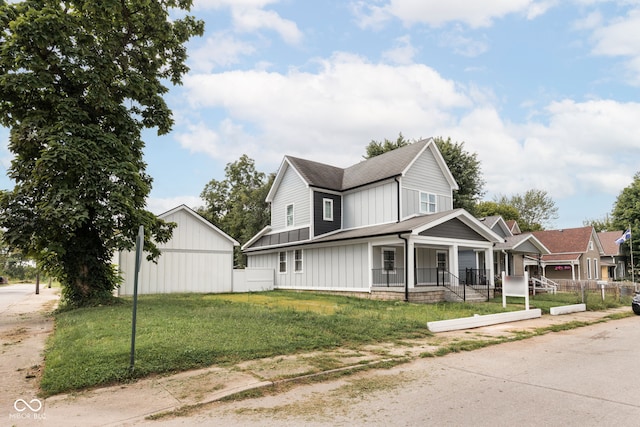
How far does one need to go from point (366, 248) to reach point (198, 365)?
47.4ft

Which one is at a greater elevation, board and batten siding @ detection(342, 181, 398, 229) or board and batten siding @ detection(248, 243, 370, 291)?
board and batten siding @ detection(342, 181, 398, 229)

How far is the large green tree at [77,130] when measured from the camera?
13.9m

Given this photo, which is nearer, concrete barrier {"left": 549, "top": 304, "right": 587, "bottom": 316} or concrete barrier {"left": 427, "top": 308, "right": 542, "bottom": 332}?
concrete barrier {"left": 427, "top": 308, "right": 542, "bottom": 332}

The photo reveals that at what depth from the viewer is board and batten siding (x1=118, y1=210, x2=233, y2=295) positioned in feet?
73.7

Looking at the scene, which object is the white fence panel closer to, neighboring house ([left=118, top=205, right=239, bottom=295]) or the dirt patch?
neighboring house ([left=118, top=205, right=239, bottom=295])

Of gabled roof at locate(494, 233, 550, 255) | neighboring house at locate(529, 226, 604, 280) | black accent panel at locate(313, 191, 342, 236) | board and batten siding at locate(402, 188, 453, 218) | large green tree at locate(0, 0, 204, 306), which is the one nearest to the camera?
large green tree at locate(0, 0, 204, 306)

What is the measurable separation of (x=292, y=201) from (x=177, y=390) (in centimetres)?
2129

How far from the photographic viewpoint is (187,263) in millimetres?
23984

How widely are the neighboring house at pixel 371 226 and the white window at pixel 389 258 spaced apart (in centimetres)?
5

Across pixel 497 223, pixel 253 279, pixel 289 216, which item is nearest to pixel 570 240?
pixel 497 223

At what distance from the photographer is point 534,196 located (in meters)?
69.1

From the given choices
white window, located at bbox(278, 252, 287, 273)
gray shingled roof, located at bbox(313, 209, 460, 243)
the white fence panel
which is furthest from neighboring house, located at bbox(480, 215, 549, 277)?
the white fence panel

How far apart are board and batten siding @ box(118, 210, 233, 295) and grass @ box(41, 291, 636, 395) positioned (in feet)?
28.2

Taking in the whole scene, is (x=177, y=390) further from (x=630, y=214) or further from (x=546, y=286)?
(x=630, y=214)
